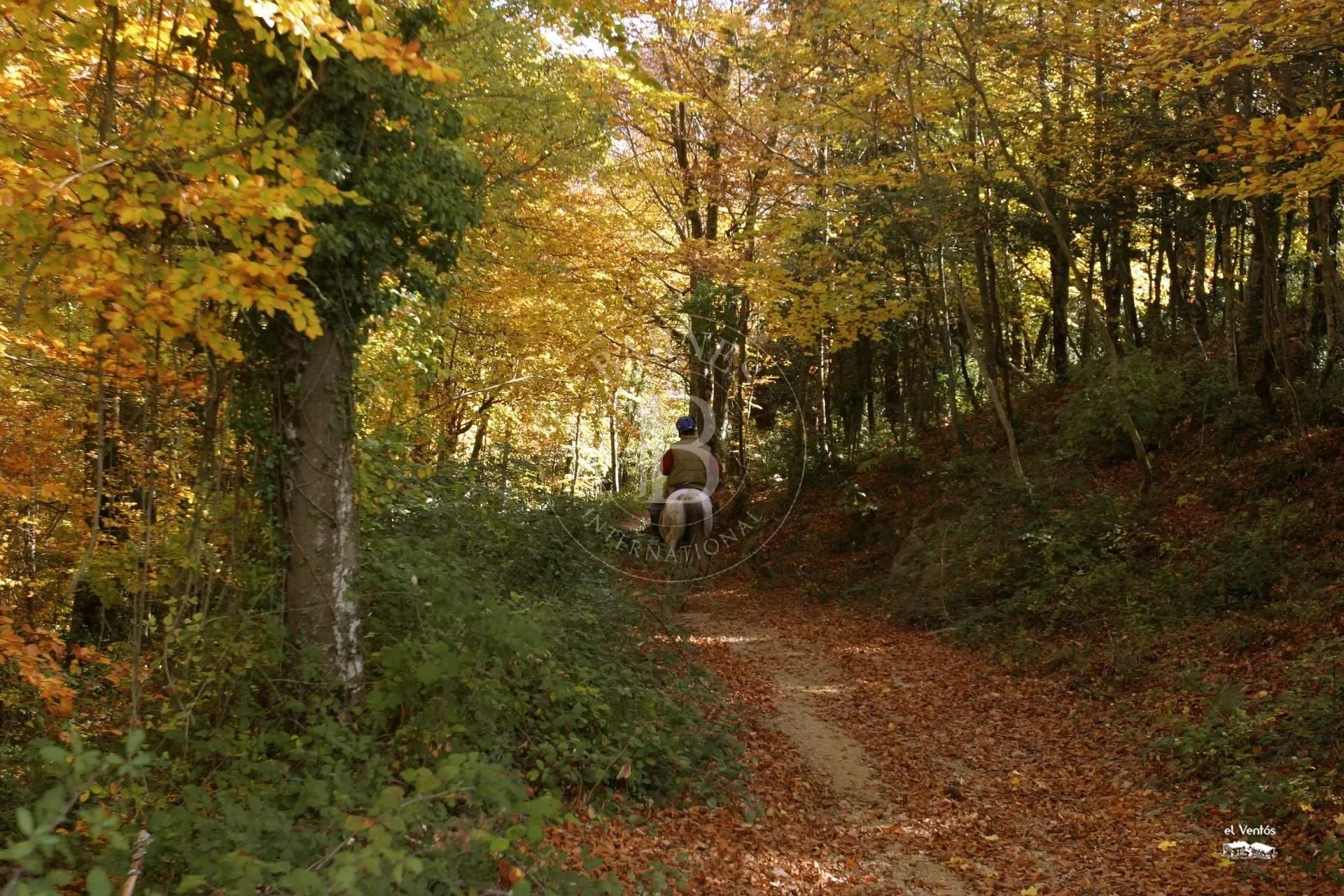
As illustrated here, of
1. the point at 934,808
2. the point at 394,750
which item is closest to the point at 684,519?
the point at 934,808

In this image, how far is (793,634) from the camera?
12.7 m

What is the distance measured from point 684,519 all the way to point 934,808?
661 centimetres

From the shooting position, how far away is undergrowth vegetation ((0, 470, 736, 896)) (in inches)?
139

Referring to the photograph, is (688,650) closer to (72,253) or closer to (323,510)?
(323,510)

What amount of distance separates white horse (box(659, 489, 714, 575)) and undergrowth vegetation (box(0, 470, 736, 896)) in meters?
4.33

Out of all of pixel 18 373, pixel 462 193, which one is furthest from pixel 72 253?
pixel 18 373

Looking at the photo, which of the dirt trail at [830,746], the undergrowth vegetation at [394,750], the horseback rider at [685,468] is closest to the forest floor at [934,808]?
the dirt trail at [830,746]

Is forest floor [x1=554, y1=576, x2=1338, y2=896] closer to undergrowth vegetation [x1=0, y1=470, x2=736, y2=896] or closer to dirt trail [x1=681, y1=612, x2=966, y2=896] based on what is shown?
dirt trail [x1=681, y1=612, x2=966, y2=896]

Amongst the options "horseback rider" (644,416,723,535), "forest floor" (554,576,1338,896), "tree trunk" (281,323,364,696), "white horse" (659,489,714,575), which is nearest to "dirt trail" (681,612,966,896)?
"forest floor" (554,576,1338,896)

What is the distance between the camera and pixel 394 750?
5.54m

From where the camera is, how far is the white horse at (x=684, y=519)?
12.9 meters

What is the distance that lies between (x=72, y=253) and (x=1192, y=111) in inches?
490

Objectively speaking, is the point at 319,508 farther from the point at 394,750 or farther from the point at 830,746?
the point at 830,746

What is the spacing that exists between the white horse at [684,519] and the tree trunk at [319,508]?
7058 millimetres
